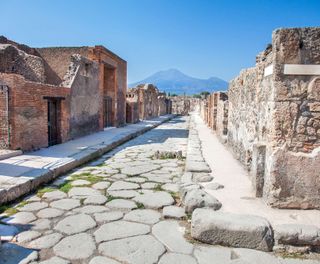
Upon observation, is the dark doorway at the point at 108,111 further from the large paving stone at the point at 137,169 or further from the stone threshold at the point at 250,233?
the stone threshold at the point at 250,233

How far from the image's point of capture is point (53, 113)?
29.3 feet

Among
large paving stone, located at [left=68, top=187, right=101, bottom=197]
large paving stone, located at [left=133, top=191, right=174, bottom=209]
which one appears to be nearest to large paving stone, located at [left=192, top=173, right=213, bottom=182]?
large paving stone, located at [left=133, top=191, right=174, bottom=209]

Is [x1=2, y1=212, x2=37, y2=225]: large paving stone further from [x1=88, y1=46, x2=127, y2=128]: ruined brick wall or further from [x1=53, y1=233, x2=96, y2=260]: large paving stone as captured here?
[x1=88, y1=46, x2=127, y2=128]: ruined brick wall

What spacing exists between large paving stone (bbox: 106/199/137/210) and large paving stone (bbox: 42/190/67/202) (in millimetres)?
775

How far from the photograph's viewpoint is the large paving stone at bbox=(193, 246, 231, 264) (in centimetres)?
252

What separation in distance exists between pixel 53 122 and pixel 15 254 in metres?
6.86

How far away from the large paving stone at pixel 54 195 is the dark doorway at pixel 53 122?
4.54m

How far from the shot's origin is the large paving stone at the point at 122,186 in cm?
459

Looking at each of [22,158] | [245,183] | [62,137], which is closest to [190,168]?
[245,183]

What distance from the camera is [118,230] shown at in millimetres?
3076

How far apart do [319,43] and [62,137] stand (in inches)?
308

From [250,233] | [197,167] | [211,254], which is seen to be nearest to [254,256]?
[250,233]

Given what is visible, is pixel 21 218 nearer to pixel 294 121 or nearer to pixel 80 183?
pixel 80 183

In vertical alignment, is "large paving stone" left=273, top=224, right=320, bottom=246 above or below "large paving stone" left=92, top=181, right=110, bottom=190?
above
